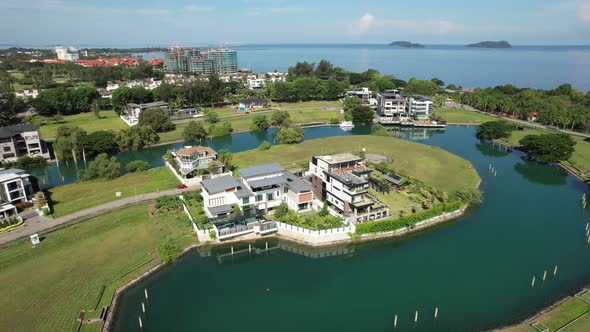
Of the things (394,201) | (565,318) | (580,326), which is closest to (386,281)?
(565,318)

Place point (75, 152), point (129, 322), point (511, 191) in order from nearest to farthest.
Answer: point (129, 322) → point (511, 191) → point (75, 152)

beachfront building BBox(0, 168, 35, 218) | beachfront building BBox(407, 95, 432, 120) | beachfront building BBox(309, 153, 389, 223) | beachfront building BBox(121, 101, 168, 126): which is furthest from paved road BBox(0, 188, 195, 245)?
beachfront building BBox(407, 95, 432, 120)

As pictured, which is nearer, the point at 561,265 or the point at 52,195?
the point at 561,265

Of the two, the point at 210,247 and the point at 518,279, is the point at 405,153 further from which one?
the point at 210,247

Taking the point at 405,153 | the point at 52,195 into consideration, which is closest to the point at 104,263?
the point at 52,195

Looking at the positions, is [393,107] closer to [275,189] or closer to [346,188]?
[346,188]

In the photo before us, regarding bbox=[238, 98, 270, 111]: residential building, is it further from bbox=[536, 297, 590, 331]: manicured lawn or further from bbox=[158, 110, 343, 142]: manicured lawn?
bbox=[536, 297, 590, 331]: manicured lawn

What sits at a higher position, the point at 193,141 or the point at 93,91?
the point at 93,91
